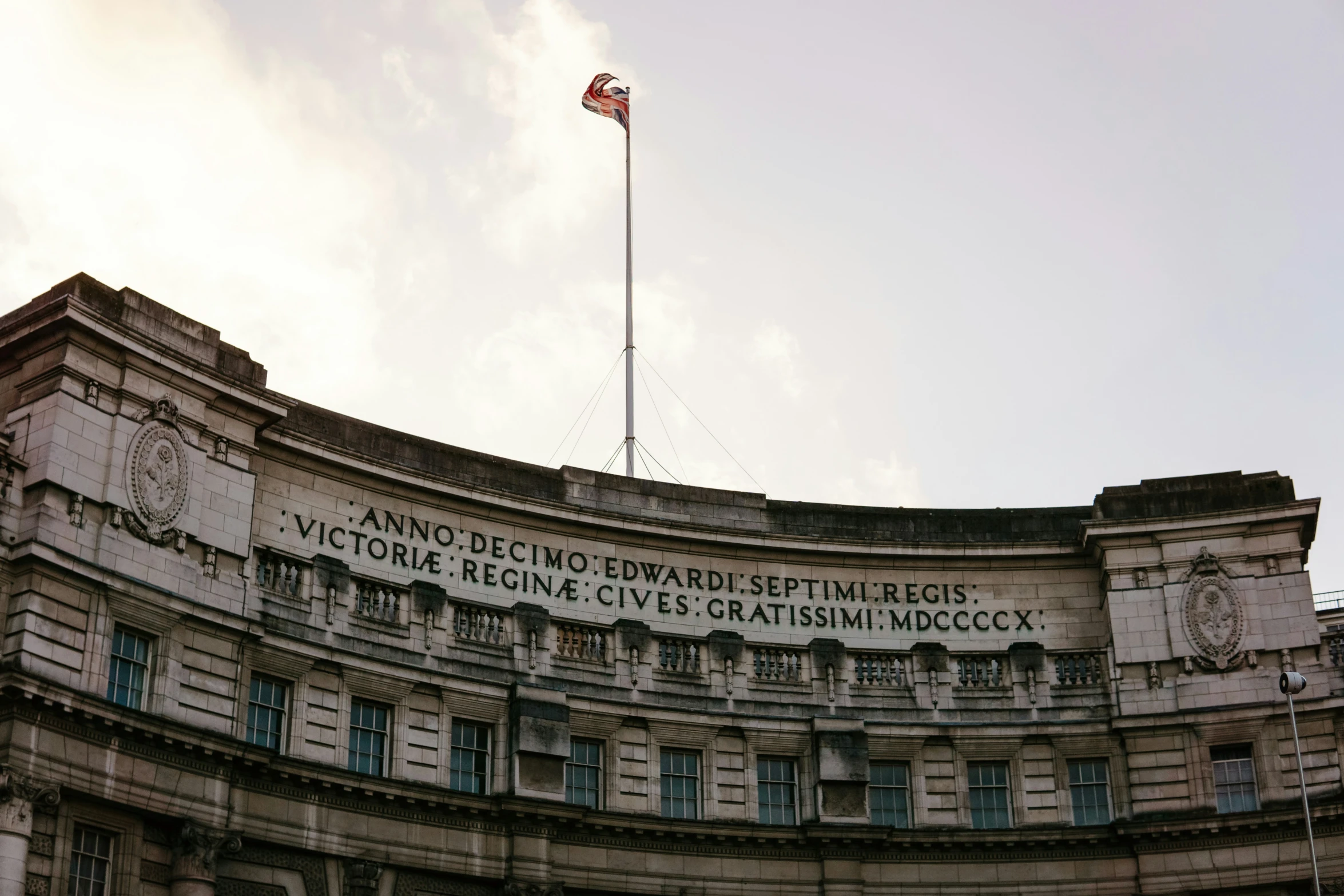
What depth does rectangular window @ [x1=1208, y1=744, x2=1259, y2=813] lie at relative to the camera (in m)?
44.7

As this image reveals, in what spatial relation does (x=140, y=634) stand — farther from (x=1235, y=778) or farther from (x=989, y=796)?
(x=1235, y=778)

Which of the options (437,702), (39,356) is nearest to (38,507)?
(39,356)

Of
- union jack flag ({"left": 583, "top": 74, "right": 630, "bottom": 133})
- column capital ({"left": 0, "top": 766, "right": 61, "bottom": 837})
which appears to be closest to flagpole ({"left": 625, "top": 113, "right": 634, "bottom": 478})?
union jack flag ({"left": 583, "top": 74, "right": 630, "bottom": 133})

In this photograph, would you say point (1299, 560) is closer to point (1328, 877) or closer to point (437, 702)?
point (1328, 877)

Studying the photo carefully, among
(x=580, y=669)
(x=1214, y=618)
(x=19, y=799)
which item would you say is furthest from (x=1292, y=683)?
(x=19, y=799)

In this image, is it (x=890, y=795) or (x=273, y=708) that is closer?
(x=273, y=708)

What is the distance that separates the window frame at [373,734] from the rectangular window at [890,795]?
12.2 meters

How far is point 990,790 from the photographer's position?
4562cm

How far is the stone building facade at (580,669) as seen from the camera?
3616 centimetres

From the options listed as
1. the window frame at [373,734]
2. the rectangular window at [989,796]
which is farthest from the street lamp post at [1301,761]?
the window frame at [373,734]

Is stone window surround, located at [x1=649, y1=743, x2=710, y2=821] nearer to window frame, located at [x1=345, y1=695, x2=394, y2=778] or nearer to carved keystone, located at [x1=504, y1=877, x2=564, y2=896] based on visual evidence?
carved keystone, located at [x1=504, y1=877, x2=564, y2=896]

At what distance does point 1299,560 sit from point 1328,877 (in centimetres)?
820

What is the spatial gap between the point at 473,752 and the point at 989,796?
13375 mm

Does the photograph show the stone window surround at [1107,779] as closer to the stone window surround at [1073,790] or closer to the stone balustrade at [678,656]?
the stone window surround at [1073,790]
